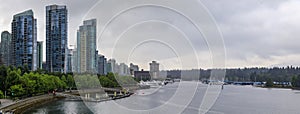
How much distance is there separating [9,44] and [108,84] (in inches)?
725

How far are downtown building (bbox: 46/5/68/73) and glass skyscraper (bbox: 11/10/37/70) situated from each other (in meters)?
2.61

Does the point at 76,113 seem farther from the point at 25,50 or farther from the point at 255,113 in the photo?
the point at 25,50

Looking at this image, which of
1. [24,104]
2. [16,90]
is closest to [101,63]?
[16,90]

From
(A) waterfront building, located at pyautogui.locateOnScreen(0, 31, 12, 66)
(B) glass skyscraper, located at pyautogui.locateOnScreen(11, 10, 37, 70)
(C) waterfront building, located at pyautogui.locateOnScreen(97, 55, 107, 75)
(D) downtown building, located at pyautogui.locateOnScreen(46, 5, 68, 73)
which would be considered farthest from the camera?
(A) waterfront building, located at pyautogui.locateOnScreen(0, 31, 12, 66)

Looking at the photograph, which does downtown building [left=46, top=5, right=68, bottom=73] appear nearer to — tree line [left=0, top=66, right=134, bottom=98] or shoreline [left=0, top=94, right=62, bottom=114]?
tree line [left=0, top=66, right=134, bottom=98]

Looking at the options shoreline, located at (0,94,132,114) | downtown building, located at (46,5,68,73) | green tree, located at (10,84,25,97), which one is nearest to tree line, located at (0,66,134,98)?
green tree, located at (10,84,25,97)

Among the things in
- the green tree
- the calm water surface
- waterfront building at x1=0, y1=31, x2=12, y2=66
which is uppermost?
waterfront building at x1=0, y1=31, x2=12, y2=66

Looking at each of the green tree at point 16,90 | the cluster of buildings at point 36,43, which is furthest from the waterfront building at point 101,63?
the green tree at point 16,90

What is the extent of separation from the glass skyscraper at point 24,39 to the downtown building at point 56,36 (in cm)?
261

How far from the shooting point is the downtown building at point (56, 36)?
42.7 metres

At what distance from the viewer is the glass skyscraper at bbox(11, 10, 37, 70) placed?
39.9m

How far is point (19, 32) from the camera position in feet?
132

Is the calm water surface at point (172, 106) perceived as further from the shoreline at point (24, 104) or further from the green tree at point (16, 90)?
the green tree at point (16, 90)

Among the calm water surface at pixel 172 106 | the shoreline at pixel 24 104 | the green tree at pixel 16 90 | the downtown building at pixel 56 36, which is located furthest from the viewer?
the downtown building at pixel 56 36
